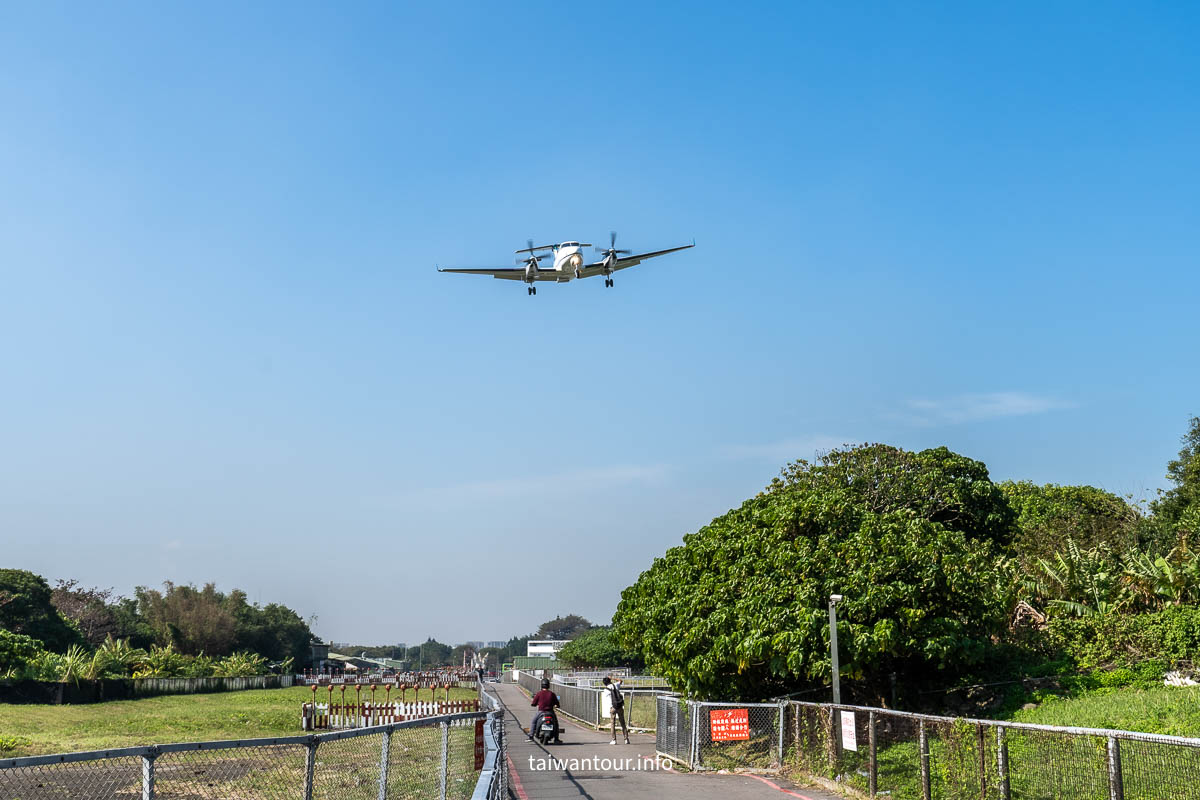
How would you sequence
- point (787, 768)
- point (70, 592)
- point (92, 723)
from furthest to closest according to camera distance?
point (70, 592), point (92, 723), point (787, 768)

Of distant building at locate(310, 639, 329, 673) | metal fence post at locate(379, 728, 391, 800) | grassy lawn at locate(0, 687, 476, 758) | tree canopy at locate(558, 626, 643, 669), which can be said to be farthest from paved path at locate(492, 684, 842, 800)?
distant building at locate(310, 639, 329, 673)

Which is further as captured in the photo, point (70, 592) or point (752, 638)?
point (70, 592)

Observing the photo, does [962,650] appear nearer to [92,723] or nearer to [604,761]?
[604,761]

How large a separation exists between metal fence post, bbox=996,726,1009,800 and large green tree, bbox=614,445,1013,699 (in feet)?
31.2

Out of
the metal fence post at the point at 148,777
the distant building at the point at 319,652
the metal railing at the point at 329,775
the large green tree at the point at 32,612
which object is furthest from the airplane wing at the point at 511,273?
the distant building at the point at 319,652

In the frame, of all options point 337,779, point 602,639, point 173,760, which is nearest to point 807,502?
point 337,779

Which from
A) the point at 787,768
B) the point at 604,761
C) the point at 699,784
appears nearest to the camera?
the point at 699,784

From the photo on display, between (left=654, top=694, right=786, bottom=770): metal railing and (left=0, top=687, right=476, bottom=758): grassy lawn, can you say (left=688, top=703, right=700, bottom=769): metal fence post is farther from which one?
(left=0, top=687, right=476, bottom=758): grassy lawn

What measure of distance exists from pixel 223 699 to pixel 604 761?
147ft

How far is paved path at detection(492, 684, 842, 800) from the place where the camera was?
1639cm

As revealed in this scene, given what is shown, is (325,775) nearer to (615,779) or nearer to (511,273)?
(615,779)

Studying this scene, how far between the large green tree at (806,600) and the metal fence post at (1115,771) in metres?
11.7

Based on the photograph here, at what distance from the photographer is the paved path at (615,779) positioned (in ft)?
53.8

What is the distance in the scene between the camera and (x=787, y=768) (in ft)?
62.5
